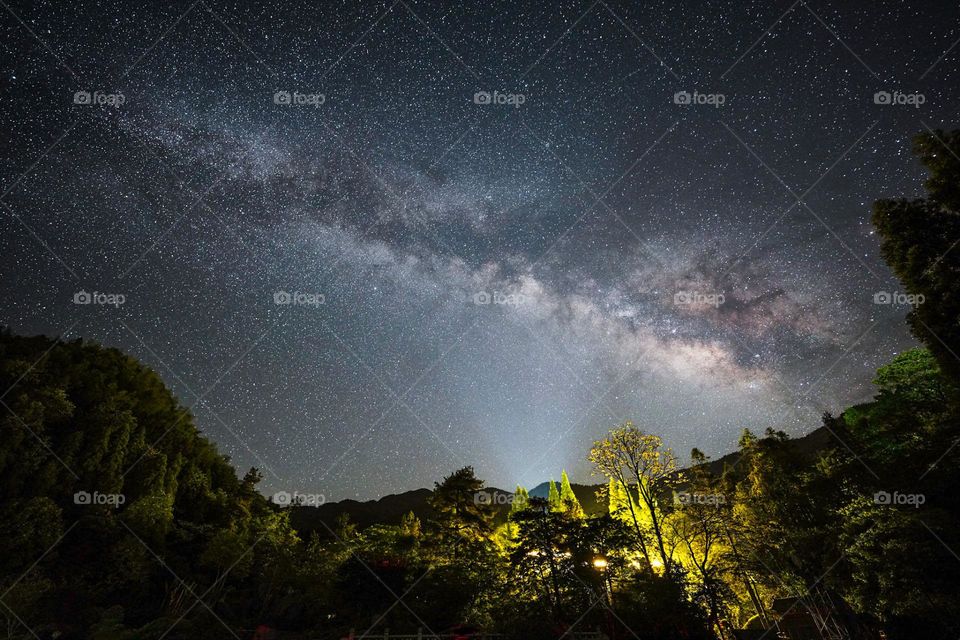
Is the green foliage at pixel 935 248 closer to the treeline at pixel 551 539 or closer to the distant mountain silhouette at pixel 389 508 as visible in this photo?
the treeline at pixel 551 539

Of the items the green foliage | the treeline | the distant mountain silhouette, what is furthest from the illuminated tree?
the distant mountain silhouette

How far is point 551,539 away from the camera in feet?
51.3

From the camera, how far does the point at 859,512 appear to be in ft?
50.3

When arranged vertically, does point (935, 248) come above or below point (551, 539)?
above

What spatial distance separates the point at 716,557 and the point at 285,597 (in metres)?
23.9

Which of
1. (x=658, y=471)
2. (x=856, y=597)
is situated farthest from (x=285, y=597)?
(x=856, y=597)

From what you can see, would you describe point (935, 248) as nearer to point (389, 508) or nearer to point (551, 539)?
point (551, 539)

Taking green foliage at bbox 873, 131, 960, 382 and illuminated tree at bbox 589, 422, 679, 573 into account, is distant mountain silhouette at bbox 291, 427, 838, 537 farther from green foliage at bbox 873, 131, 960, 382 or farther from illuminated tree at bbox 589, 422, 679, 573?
green foliage at bbox 873, 131, 960, 382

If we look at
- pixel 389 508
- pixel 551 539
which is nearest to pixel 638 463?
pixel 551 539

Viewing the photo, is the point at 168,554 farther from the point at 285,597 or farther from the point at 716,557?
the point at 716,557

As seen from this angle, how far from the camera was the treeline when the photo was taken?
13.1 m

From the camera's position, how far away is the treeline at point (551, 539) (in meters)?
13.1

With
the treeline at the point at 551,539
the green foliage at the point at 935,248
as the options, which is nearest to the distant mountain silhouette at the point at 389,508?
the treeline at the point at 551,539

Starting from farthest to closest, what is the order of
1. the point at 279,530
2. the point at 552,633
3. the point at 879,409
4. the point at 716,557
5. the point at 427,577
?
the point at 279,530, the point at 716,557, the point at 879,409, the point at 427,577, the point at 552,633
